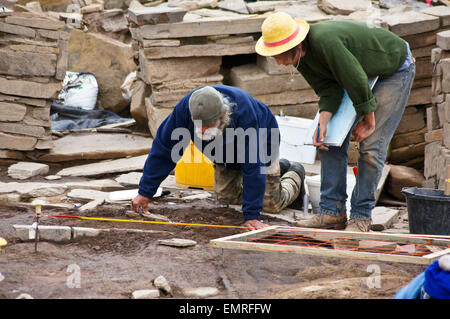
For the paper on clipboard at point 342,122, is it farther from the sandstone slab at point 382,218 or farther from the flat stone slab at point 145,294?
the flat stone slab at point 145,294

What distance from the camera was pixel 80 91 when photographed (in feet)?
36.8

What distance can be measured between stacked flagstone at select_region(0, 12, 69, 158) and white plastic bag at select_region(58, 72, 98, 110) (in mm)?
2881

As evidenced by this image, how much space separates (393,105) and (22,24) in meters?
5.10

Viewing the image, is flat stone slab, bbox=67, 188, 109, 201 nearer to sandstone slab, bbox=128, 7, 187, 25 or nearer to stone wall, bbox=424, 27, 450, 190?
sandstone slab, bbox=128, 7, 187, 25

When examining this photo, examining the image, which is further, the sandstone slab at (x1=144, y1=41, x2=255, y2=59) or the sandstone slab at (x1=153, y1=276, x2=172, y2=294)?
the sandstone slab at (x1=144, y1=41, x2=255, y2=59)

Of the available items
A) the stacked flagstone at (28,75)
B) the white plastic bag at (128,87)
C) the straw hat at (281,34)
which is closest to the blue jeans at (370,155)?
the straw hat at (281,34)

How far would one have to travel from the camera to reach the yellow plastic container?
23.4 ft

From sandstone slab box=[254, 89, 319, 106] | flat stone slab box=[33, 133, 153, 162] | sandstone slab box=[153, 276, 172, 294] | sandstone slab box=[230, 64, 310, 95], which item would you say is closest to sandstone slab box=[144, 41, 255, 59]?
sandstone slab box=[230, 64, 310, 95]

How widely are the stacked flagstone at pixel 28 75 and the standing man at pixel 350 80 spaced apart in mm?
3979

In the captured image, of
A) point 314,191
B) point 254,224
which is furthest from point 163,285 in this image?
point 314,191

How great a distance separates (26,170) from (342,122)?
4490 millimetres

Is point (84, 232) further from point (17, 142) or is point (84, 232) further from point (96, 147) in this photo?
point (96, 147)

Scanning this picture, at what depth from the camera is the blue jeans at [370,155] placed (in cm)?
502
